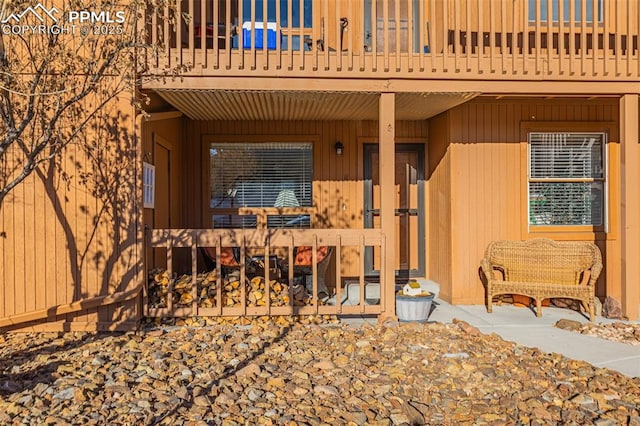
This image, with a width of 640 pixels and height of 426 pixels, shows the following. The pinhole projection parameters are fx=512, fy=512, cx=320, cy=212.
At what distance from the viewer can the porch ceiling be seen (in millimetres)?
5328

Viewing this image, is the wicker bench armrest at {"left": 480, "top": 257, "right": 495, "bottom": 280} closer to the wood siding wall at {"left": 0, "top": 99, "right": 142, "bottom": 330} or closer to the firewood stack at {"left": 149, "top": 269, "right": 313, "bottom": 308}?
the firewood stack at {"left": 149, "top": 269, "right": 313, "bottom": 308}

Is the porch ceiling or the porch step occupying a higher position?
the porch ceiling

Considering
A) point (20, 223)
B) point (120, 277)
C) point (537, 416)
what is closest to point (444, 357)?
point (537, 416)

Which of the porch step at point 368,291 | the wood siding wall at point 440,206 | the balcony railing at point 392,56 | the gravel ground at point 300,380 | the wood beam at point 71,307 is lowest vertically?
the gravel ground at point 300,380

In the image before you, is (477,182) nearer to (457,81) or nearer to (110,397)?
(457,81)

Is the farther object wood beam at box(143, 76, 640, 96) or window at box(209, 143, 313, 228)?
window at box(209, 143, 313, 228)

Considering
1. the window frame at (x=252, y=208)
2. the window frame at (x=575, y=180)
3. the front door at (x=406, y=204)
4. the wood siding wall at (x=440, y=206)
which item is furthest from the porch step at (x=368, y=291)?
the window frame at (x=575, y=180)

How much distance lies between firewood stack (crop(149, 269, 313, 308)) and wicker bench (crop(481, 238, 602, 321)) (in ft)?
7.18

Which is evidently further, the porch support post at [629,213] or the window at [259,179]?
the window at [259,179]

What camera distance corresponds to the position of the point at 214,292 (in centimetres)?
544

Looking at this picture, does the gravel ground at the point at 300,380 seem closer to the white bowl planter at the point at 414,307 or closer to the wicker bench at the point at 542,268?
the white bowl planter at the point at 414,307

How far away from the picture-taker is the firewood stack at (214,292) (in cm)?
529

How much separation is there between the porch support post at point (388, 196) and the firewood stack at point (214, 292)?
3.00 feet

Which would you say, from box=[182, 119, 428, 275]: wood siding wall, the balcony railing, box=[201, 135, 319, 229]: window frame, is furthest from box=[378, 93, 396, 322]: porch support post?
box=[201, 135, 319, 229]: window frame
